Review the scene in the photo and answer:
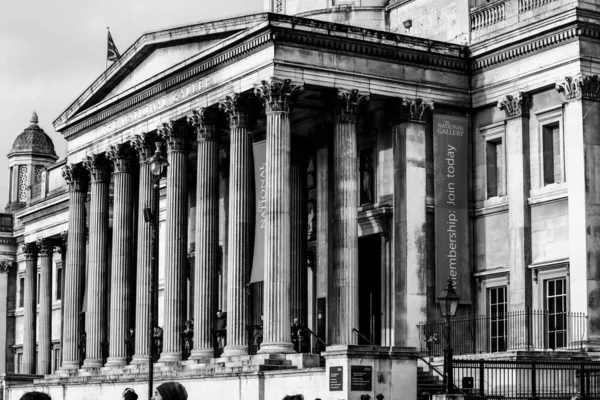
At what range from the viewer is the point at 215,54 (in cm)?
4375

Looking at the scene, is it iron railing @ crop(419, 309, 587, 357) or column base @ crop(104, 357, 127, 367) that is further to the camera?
column base @ crop(104, 357, 127, 367)

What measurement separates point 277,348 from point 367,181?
8.36 metres

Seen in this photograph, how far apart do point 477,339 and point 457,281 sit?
221 cm

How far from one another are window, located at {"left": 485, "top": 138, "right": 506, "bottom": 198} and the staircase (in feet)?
25.0

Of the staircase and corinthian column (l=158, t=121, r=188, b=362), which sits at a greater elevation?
corinthian column (l=158, t=121, r=188, b=362)

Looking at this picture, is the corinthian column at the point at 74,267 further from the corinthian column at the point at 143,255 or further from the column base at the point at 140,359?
the column base at the point at 140,359

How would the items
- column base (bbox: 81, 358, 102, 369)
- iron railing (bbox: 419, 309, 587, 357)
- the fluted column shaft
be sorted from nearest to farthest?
iron railing (bbox: 419, 309, 587, 357)
the fluted column shaft
column base (bbox: 81, 358, 102, 369)

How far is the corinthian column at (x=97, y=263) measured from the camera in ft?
171

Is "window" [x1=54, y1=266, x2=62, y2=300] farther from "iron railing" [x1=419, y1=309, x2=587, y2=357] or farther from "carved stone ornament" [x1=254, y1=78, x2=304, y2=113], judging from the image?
"iron railing" [x1=419, y1=309, x2=587, y2=357]

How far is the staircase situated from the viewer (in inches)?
1396

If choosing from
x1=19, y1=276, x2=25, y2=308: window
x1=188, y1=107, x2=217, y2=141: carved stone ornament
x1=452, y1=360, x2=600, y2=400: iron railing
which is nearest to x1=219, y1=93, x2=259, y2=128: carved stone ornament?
x1=188, y1=107, x2=217, y2=141: carved stone ornament

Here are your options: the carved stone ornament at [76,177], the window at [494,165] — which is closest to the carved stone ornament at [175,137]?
the carved stone ornament at [76,177]

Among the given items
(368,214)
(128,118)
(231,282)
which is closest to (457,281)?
(368,214)

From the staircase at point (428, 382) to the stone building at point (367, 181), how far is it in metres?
2.99
